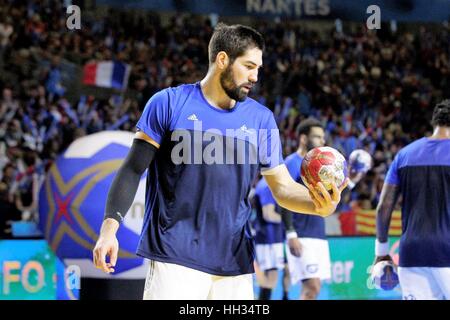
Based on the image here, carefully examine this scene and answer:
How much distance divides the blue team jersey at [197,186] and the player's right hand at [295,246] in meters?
4.11

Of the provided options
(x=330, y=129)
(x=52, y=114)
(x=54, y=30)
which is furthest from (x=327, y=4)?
(x=52, y=114)

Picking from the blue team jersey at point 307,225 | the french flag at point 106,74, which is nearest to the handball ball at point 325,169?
the blue team jersey at point 307,225

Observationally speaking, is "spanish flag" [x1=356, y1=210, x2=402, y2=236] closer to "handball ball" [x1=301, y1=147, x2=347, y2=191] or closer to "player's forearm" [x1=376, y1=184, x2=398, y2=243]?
"player's forearm" [x1=376, y1=184, x2=398, y2=243]

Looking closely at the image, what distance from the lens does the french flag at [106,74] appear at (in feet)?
52.4

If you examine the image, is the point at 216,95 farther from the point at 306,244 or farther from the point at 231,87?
the point at 306,244

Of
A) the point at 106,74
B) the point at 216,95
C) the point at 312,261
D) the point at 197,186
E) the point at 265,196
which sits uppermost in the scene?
the point at 106,74

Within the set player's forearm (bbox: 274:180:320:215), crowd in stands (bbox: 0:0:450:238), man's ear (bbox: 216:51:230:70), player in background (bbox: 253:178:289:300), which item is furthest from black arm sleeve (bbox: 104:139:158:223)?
crowd in stands (bbox: 0:0:450:238)

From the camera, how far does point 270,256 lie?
9.82 meters

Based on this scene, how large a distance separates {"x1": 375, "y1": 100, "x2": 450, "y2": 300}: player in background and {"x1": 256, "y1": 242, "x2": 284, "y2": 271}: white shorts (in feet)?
12.0

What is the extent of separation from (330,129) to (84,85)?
5.35m

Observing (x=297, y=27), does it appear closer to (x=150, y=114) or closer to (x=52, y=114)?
(x=52, y=114)

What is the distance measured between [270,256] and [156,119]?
5.88 metres

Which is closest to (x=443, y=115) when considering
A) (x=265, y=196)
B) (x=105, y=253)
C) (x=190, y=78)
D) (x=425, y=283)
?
(x=425, y=283)
